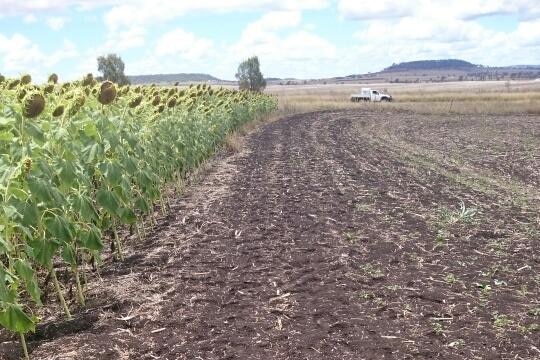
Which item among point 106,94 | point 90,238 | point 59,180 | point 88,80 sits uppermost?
point 88,80

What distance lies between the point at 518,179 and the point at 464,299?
22.5 feet

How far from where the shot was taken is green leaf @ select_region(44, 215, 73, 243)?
166 inches

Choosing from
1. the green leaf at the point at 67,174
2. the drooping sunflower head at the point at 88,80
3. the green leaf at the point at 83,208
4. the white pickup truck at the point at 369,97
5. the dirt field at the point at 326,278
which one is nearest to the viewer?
the dirt field at the point at 326,278

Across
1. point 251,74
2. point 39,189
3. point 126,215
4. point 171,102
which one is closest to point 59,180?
point 39,189

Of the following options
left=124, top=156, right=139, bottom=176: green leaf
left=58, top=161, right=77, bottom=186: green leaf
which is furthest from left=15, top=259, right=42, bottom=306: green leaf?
left=124, top=156, right=139, bottom=176: green leaf

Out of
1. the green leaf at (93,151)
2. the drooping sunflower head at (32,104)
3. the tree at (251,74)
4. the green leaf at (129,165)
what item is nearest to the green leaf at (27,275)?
the drooping sunflower head at (32,104)

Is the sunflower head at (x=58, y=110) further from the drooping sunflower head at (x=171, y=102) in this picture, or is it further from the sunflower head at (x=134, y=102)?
the drooping sunflower head at (x=171, y=102)

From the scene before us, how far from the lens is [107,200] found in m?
5.29

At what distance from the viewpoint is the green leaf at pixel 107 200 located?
5.27m

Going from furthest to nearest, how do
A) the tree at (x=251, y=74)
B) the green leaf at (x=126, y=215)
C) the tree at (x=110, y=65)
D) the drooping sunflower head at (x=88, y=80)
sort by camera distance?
the tree at (x=251, y=74), the tree at (x=110, y=65), the drooping sunflower head at (x=88, y=80), the green leaf at (x=126, y=215)

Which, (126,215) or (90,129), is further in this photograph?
(126,215)

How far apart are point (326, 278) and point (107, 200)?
2.03 m

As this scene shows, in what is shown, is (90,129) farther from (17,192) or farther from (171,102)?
(171,102)

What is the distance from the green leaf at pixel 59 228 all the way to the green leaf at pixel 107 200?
99 cm
